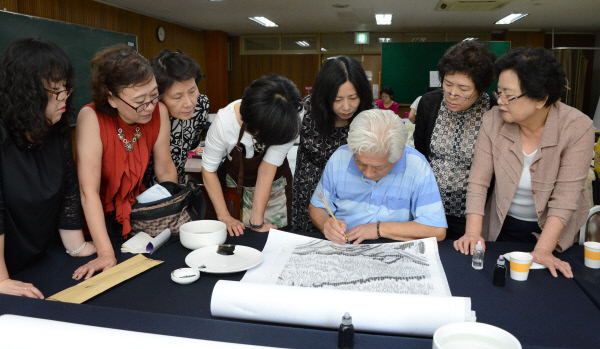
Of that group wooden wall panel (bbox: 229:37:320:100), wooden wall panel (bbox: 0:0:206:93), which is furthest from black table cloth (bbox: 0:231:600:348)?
wooden wall panel (bbox: 229:37:320:100)

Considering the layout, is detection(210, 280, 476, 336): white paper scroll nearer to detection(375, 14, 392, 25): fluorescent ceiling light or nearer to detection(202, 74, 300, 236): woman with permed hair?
detection(202, 74, 300, 236): woman with permed hair

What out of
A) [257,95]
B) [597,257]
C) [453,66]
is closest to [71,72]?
[257,95]

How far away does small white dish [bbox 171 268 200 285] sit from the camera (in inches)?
46.6

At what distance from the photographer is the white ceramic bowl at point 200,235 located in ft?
4.75

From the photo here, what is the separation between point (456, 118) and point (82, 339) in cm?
178

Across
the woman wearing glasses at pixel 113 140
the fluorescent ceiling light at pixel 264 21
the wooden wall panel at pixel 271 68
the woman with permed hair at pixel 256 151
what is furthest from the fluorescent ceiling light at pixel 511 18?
the woman wearing glasses at pixel 113 140

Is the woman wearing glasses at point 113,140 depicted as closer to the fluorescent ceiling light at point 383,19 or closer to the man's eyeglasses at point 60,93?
the man's eyeglasses at point 60,93

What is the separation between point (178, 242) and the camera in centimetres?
154

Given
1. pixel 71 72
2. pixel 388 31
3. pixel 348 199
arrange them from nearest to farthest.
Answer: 1. pixel 71 72
2. pixel 348 199
3. pixel 388 31

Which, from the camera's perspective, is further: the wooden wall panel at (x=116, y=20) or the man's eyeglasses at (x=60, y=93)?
the wooden wall panel at (x=116, y=20)

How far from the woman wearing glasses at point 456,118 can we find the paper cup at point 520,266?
81 cm

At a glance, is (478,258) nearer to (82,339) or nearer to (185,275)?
(185,275)

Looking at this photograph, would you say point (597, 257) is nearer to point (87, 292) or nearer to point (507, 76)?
point (507, 76)

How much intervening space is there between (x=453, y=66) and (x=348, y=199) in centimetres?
74
